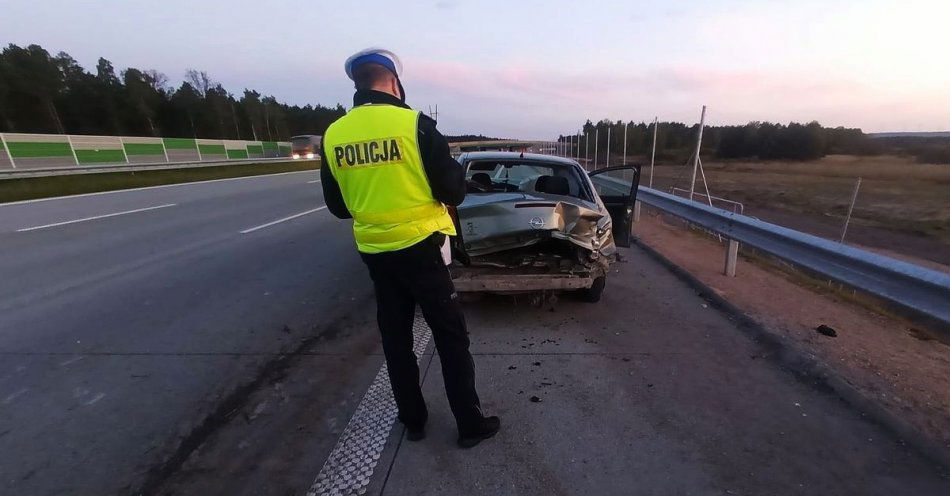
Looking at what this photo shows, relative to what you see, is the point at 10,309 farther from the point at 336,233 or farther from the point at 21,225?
the point at 21,225

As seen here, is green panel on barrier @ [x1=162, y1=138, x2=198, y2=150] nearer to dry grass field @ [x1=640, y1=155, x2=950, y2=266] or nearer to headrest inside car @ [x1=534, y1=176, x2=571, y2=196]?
dry grass field @ [x1=640, y1=155, x2=950, y2=266]

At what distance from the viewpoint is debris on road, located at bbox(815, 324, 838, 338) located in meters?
3.89

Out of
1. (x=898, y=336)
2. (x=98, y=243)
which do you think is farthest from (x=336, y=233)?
(x=898, y=336)

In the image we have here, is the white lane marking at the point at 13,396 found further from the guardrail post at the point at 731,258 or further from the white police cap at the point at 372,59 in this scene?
the guardrail post at the point at 731,258

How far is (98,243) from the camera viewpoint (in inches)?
282

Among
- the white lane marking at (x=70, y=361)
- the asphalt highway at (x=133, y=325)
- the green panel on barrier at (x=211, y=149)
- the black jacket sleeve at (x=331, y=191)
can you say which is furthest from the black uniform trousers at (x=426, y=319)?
the green panel on barrier at (x=211, y=149)

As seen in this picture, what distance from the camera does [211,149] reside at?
99.1 feet

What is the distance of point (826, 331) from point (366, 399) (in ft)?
12.4

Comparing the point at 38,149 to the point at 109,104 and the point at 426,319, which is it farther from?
the point at 109,104

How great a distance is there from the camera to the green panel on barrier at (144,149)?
917 inches

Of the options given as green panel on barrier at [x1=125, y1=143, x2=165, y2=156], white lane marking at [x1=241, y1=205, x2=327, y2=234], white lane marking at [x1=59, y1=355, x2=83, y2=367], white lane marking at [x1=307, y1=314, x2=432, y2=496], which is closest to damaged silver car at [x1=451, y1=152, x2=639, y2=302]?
white lane marking at [x1=307, y1=314, x2=432, y2=496]

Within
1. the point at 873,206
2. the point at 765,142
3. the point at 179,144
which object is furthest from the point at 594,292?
the point at 765,142

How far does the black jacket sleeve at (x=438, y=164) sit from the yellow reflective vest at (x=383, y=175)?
0.03 m

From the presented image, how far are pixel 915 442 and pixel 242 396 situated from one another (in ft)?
12.9
